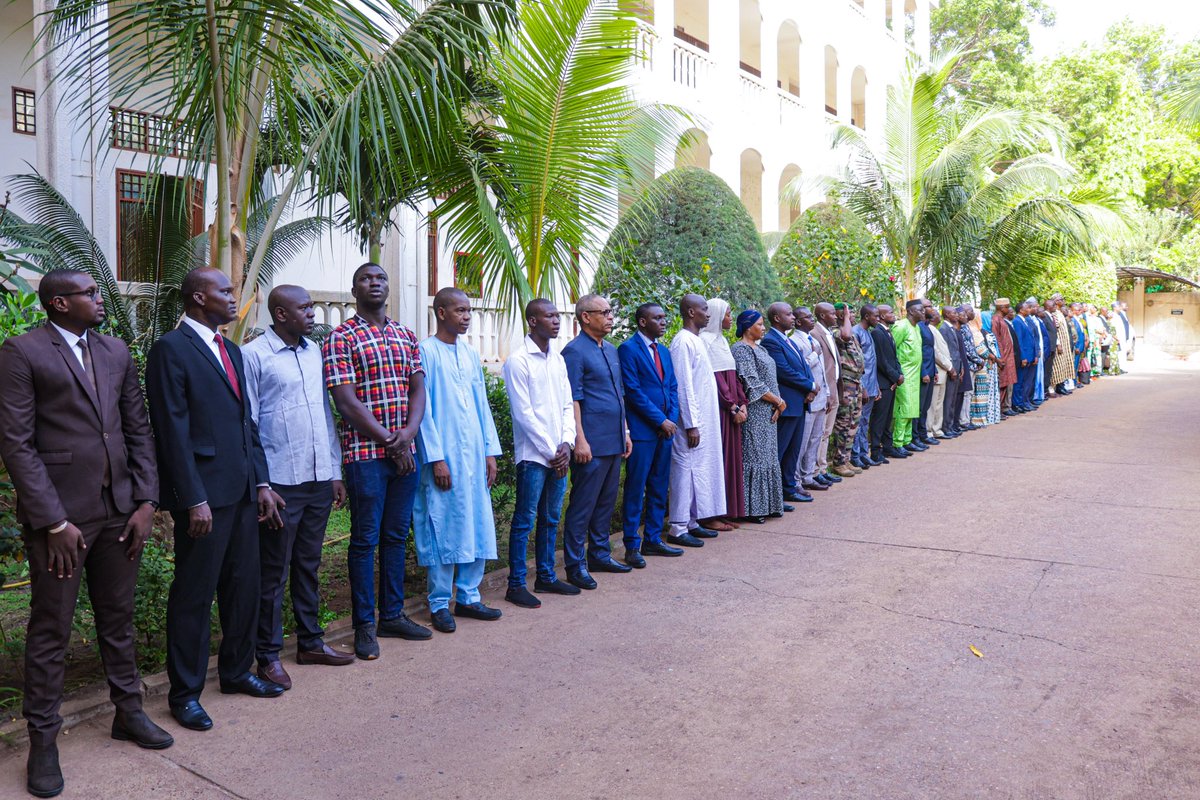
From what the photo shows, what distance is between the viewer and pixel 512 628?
225 inches

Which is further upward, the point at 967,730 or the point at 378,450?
the point at 378,450

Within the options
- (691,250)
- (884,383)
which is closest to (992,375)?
(884,383)

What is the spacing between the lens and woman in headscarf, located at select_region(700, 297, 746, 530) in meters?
8.39

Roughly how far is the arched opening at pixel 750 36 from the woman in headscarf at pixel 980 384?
366 inches

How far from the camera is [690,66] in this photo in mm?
18609

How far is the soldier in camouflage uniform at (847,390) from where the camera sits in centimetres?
1098

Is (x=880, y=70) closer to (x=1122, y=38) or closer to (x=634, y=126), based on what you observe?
(x=1122, y=38)

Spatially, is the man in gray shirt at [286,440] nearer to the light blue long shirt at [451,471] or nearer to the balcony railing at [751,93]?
the light blue long shirt at [451,471]

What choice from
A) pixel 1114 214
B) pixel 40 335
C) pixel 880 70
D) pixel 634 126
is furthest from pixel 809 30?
pixel 40 335

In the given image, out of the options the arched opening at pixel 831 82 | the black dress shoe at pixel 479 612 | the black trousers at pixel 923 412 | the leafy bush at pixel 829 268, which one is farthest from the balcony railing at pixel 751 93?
the black dress shoe at pixel 479 612

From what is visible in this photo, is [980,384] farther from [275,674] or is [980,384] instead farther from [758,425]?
[275,674]

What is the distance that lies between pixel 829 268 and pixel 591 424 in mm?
7916

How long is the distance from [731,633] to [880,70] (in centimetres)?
2479

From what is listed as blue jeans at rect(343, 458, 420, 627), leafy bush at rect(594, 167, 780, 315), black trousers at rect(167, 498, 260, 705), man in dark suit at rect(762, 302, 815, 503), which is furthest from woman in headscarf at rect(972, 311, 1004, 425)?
black trousers at rect(167, 498, 260, 705)
